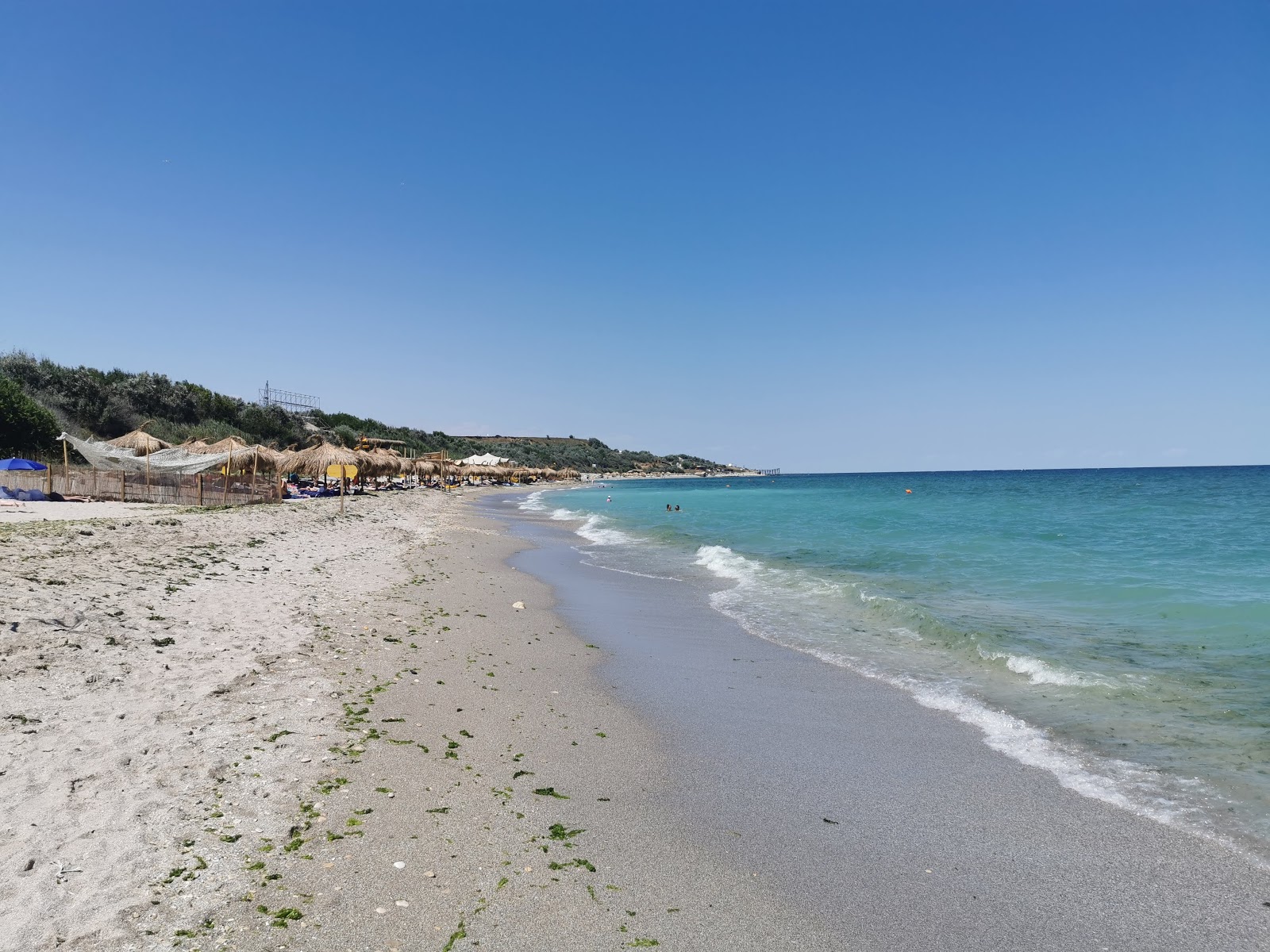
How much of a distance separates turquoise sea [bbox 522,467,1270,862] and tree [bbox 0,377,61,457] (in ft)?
84.8

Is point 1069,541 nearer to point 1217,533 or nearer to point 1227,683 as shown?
point 1217,533

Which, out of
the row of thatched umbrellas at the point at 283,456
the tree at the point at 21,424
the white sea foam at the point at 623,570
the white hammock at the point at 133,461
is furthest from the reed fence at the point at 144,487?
the white sea foam at the point at 623,570

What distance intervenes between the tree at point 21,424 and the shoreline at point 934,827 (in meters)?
35.3

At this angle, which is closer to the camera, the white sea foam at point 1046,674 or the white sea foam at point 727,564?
the white sea foam at point 1046,674

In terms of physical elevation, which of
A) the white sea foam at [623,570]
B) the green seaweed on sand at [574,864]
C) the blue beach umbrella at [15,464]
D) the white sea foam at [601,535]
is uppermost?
the blue beach umbrella at [15,464]

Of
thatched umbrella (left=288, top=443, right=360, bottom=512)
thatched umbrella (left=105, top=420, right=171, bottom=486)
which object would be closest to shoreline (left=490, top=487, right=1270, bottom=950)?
thatched umbrella (left=288, top=443, right=360, bottom=512)

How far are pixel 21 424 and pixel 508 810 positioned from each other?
123 ft

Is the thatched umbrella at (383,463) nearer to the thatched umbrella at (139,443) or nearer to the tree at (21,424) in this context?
the thatched umbrella at (139,443)

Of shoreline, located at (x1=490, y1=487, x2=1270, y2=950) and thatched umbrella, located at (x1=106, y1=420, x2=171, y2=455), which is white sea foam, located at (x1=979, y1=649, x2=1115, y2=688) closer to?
shoreline, located at (x1=490, y1=487, x2=1270, y2=950)

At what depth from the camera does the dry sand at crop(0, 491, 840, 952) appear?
2830mm

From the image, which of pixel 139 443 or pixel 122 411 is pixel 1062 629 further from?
pixel 122 411

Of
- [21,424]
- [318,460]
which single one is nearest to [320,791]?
[318,460]

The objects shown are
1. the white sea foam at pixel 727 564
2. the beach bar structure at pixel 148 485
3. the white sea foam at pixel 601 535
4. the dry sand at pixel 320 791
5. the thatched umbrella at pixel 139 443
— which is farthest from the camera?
the thatched umbrella at pixel 139 443

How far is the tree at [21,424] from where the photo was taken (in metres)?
29.6
